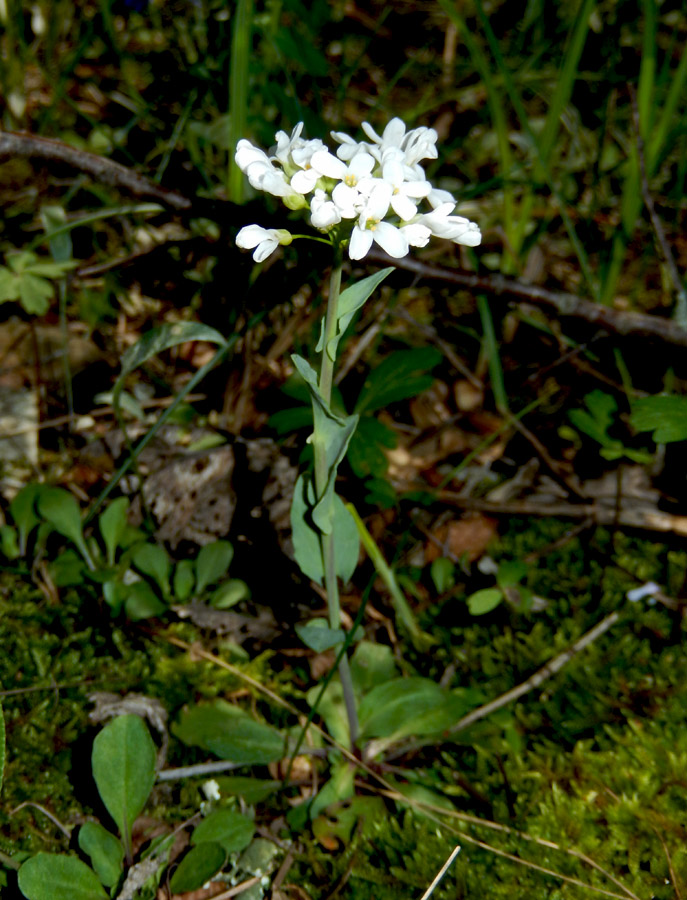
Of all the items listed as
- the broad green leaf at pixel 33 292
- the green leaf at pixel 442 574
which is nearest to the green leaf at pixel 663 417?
the green leaf at pixel 442 574

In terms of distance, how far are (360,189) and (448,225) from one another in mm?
169

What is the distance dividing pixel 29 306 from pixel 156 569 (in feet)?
3.05

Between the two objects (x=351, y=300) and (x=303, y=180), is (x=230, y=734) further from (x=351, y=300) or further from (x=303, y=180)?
(x=303, y=180)

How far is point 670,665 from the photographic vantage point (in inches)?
73.2

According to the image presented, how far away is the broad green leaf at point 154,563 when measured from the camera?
1.92 meters

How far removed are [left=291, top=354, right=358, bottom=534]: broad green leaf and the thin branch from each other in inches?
42.6

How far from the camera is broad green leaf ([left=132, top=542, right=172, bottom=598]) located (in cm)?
192

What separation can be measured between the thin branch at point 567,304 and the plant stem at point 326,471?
916 mm

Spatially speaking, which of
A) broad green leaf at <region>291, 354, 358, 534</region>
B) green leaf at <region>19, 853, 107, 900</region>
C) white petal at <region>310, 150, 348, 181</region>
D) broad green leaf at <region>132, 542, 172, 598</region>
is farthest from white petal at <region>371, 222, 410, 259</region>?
green leaf at <region>19, 853, 107, 900</region>

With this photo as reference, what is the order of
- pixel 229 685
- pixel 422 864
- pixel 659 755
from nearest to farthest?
pixel 422 864 → pixel 659 755 → pixel 229 685

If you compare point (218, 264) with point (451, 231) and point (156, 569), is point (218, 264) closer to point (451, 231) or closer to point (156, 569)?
point (156, 569)

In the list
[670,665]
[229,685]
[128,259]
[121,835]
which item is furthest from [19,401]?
[670,665]

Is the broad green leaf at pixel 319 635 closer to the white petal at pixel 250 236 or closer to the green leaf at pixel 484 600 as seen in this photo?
the green leaf at pixel 484 600

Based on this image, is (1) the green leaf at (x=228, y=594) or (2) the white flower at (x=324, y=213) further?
(1) the green leaf at (x=228, y=594)
